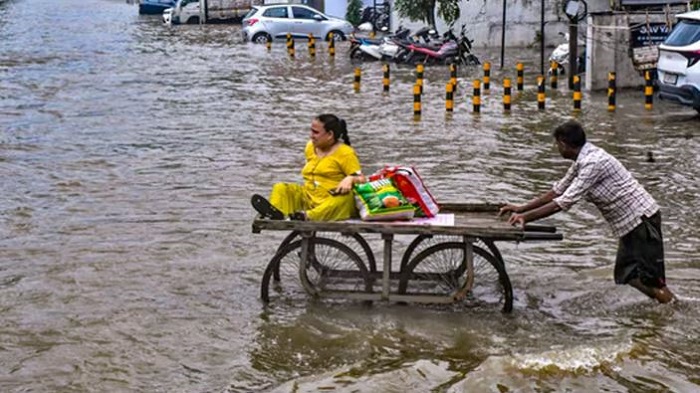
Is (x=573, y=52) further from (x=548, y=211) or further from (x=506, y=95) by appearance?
(x=548, y=211)

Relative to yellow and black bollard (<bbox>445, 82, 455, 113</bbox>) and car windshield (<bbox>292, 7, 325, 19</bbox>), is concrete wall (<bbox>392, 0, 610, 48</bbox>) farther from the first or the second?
yellow and black bollard (<bbox>445, 82, 455, 113</bbox>)

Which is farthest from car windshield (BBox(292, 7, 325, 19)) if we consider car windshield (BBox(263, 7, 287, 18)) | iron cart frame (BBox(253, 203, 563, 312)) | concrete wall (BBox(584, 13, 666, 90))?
iron cart frame (BBox(253, 203, 563, 312))

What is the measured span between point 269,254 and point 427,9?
23.4 metres

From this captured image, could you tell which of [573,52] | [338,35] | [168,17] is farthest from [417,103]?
[168,17]

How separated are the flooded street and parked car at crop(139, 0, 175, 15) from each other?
112ft

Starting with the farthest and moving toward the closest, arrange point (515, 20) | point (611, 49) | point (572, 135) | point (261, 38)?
point (261, 38)
point (515, 20)
point (611, 49)
point (572, 135)

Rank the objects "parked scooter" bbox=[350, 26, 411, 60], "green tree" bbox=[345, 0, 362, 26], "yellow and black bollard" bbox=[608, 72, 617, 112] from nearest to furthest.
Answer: "yellow and black bollard" bbox=[608, 72, 617, 112]
"parked scooter" bbox=[350, 26, 411, 60]
"green tree" bbox=[345, 0, 362, 26]

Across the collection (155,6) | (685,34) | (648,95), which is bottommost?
(648,95)

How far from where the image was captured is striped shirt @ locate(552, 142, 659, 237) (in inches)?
309

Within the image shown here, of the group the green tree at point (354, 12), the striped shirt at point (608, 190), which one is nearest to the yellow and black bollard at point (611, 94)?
the striped shirt at point (608, 190)

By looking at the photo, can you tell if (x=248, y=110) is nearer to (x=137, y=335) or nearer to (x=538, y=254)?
(x=538, y=254)

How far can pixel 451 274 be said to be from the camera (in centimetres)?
859

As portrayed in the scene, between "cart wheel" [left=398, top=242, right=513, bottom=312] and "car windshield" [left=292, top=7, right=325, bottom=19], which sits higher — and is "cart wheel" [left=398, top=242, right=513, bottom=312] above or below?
below

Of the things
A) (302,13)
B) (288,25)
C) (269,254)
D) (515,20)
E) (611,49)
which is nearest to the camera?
(269,254)
